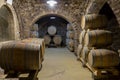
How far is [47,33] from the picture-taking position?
46.2 ft

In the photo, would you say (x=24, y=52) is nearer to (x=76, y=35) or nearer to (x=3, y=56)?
(x=3, y=56)

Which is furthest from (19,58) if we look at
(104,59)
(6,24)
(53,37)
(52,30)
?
(53,37)

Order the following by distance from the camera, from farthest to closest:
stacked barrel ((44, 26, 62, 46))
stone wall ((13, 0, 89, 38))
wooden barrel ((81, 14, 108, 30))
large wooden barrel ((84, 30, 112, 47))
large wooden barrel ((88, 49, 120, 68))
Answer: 1. stacked barrel ((44, 26, 62, 46))
2. stone wall ((13, 0, 89, 38))
3. wooden barrel ((81, 14, 108, 30))
4. large wooden barrel ((84, 30, 112, 47))
5. large wooden barrel ((88, 49, 120, 68))

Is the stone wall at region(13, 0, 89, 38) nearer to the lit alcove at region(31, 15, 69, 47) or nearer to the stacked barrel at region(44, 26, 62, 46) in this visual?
the stacked barrel at region(44, 26, 62, 46)

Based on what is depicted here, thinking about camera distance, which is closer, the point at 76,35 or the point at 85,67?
the point at 85,67

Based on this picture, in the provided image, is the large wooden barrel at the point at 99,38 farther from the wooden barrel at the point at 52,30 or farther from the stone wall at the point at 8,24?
the wooden barrel at the point at 52,30

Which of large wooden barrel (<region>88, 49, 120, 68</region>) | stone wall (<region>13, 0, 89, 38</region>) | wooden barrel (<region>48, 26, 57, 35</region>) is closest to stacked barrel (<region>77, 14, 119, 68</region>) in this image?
large wooden barrel (<region>88, 49, 120, 68</region>)

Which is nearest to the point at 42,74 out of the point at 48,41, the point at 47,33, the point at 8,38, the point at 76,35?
the point at 8,38

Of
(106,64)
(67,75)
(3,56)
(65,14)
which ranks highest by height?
(65,14)

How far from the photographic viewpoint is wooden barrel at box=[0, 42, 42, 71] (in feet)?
10.3

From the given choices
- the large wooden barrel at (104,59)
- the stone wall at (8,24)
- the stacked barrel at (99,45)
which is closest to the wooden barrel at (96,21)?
the stacked barrel at (99,45)

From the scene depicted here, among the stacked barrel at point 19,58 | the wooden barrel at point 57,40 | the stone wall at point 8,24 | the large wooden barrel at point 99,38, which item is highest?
the stone wall at point 8,24

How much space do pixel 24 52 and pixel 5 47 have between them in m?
0.39

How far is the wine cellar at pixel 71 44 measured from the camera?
10.4ft
